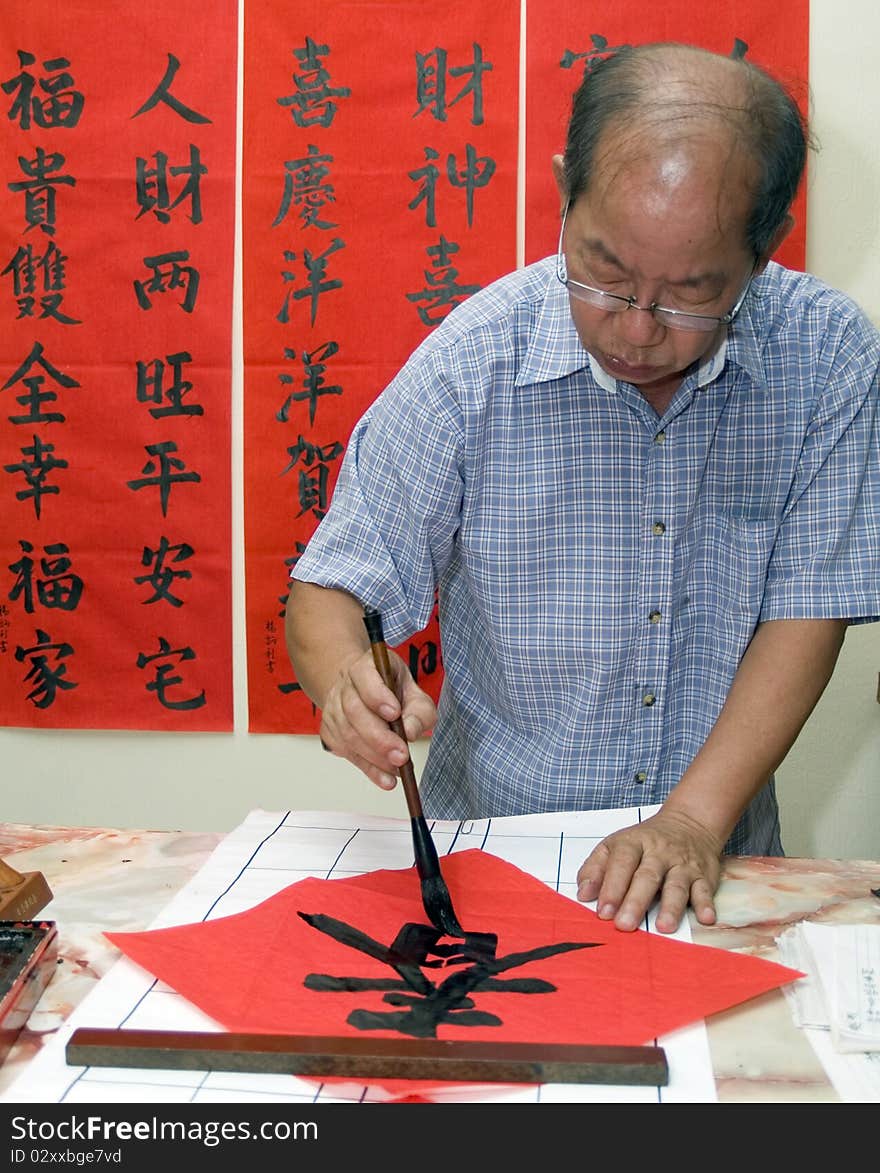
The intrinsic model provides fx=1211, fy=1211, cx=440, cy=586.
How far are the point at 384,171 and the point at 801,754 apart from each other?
1340mm

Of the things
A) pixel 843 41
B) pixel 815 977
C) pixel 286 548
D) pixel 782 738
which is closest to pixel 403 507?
pixel 782 738

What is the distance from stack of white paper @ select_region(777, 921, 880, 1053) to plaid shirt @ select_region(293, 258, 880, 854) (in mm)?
436

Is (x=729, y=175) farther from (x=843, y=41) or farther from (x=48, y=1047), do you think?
(x=843, y=41)

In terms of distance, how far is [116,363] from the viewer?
2.28 meters

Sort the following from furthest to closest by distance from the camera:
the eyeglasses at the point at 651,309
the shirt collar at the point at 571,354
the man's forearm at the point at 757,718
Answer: the shirt collar at the point at 571,354
the man's forearm at the point at 757,718
the eyeglasses at the point at 651,309

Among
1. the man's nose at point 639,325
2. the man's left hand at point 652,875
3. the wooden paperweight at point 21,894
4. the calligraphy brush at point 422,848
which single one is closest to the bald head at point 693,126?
the man's nose at point 639,325

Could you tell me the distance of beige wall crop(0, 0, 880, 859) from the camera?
85.8 inches

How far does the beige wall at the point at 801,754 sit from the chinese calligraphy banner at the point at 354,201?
138mm

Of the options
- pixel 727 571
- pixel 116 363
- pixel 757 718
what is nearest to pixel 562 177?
pixel 727 571

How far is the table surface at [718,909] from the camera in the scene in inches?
33.2

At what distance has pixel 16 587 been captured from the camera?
235 centimetres

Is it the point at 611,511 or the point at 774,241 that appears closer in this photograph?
the point at 774,241

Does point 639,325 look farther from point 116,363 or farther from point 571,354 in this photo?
point 116,363

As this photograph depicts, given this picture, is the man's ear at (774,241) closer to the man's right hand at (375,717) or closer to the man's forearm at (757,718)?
the man's forearm at (757,718)
